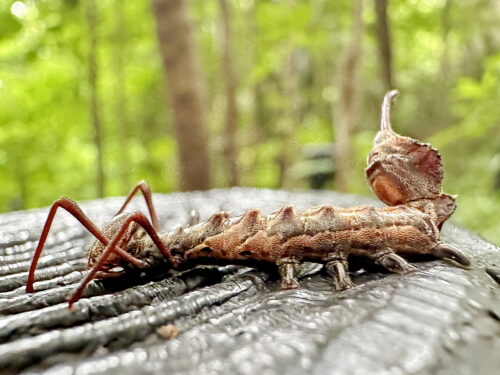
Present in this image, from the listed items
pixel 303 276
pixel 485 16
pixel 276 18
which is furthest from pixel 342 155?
pixel 485 16

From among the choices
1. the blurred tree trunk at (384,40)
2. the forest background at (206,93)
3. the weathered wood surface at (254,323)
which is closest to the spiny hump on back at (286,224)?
the weathered wood surface at (254,323)

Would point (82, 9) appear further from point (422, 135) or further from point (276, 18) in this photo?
point (422, 135)

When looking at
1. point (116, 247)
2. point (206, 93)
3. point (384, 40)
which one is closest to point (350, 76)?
point (384, 40)

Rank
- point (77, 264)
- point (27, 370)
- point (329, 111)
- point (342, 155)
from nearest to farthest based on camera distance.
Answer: point (27, 370), point (77, 264), point (342, 155), point (329, 111)

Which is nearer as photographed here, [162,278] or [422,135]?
[162,278]

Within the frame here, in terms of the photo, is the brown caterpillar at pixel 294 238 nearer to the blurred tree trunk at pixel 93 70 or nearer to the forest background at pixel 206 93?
the forest background at pixel 206 93

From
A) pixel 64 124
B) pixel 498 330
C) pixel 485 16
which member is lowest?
Answer: pixel 498 330
